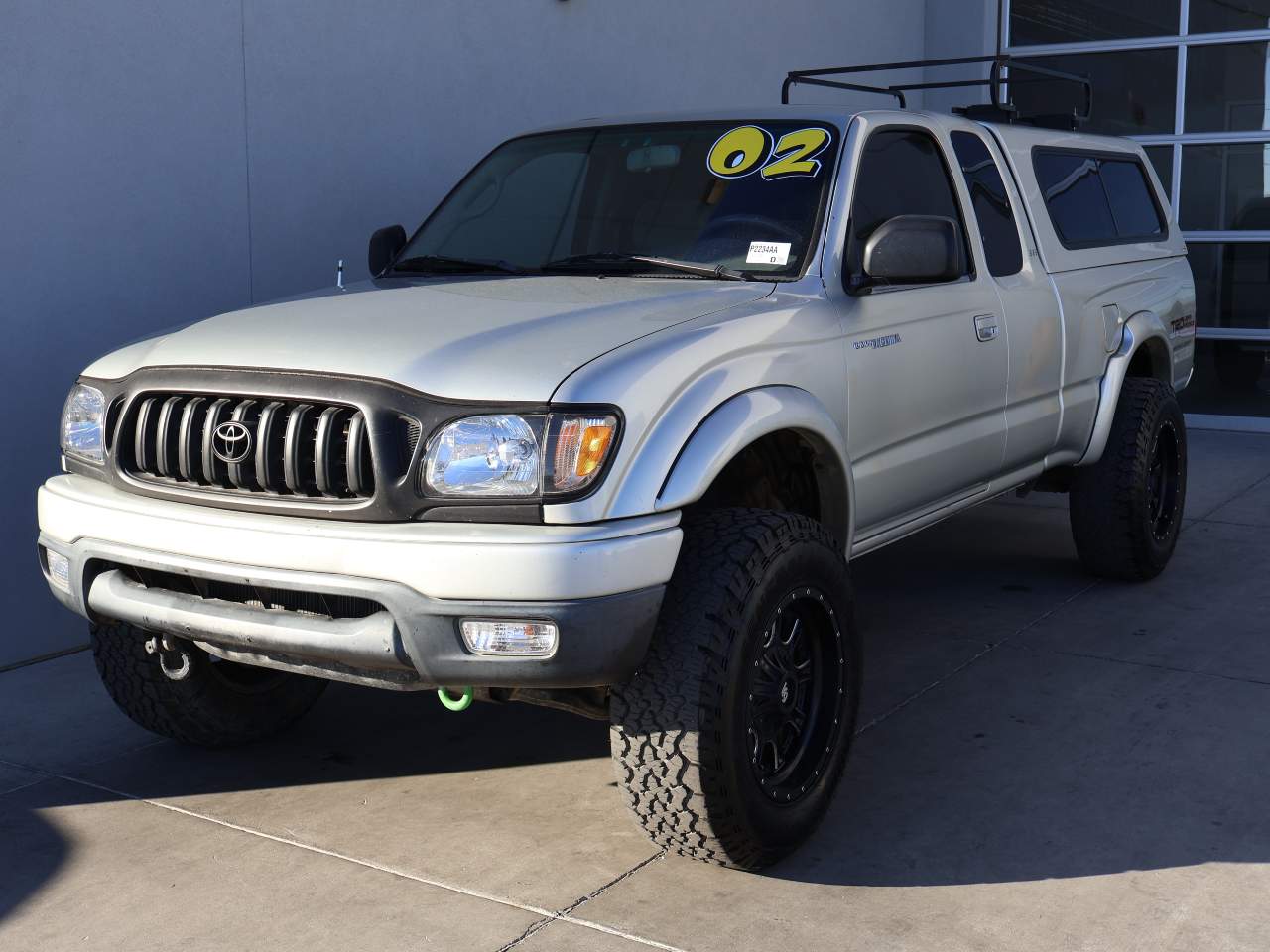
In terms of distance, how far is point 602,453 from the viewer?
3.13 m

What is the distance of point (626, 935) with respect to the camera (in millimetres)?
3219

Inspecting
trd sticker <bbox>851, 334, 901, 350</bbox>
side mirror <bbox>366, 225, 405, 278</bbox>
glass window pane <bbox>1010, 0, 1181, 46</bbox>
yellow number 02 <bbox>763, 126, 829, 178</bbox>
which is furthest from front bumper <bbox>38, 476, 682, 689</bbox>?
glass window pane <bbox>1010, 0, 1181, 46</bbox>

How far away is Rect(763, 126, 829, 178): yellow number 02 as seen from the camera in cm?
434

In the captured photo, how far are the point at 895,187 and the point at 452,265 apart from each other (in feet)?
4.66

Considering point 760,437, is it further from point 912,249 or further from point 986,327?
point 986,327

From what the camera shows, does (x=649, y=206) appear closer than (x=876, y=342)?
No

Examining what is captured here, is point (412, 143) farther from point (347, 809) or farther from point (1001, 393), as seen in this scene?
point (347, 809)

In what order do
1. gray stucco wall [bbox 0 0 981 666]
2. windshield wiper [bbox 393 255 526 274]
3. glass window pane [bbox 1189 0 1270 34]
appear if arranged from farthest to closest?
glass window pane [bbox 1189 0 1270 34], gray stucco wall [bbox 0 0 981 666], windshield wiper [bbox 393 255 526 274]

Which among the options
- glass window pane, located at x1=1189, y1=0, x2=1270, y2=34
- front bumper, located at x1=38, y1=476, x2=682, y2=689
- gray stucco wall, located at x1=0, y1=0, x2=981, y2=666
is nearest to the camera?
front bumper, located at x1=38, y1=476, x2=682, y2=689

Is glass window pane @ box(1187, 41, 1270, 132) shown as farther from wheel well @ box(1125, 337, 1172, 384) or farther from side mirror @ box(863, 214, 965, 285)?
side mirror @ box(863, 214, 965, 285)

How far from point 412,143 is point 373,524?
4075mm

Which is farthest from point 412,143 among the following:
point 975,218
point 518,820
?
point 518,820

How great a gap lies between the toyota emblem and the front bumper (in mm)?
134

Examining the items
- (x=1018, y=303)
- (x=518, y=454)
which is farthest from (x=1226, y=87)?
(x=518, y=454)
